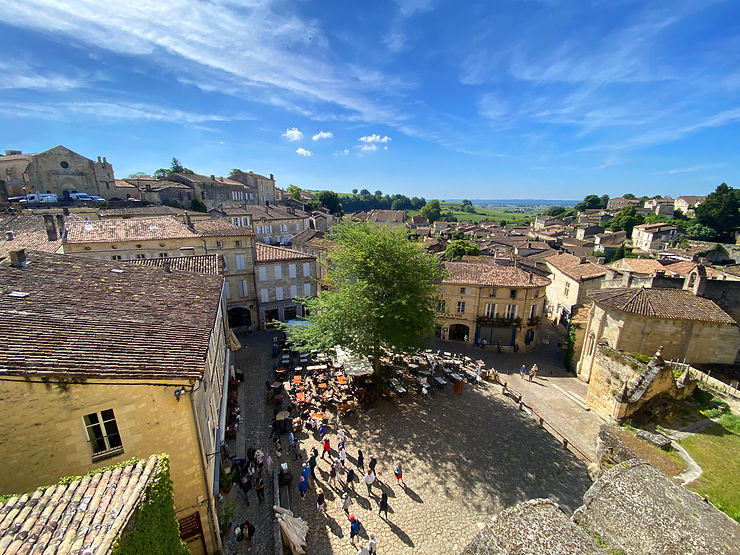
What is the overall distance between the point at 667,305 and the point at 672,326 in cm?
135

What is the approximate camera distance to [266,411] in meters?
18.1

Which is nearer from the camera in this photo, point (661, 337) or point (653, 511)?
point (653, 511)

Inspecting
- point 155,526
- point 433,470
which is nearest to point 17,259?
point 155,526

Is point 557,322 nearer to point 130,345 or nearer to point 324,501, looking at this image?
point 324,501

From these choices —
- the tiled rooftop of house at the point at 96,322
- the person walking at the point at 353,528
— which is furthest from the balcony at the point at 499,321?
the tiled rooftop of house at the point at 96,322

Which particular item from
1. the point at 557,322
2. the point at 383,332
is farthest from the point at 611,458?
the point at 557,322

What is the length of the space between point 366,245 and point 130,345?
42.3ft

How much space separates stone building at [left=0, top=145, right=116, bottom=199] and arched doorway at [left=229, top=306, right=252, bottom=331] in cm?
4888

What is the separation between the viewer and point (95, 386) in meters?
7.50

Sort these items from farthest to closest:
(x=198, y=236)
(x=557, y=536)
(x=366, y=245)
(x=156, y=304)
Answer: (x=198, y=236), (x=366, y=245), (x=156, y=304), (x=557, y=536)

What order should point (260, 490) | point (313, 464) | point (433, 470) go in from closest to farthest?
1. point (260, 490)
2. point (313, 464)
3. point (433, 470)

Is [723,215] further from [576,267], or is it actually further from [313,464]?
→ [313,464]

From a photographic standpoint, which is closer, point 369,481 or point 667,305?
point 369,481

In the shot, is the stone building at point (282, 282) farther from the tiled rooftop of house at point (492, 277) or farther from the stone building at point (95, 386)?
the stone building at point (95, 386)
